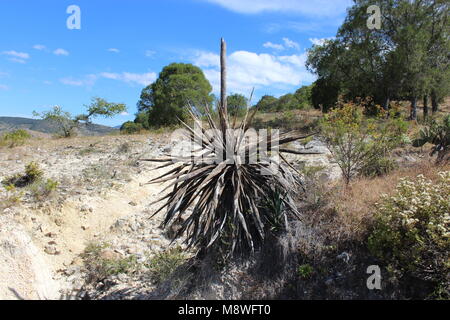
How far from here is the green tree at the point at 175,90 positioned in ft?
74.1

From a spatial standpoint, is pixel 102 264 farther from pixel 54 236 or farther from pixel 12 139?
pixel 12 139

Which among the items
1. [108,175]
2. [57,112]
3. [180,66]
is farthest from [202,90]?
[108,175]

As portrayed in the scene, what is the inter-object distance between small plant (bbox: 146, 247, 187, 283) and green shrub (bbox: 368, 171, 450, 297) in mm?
3519

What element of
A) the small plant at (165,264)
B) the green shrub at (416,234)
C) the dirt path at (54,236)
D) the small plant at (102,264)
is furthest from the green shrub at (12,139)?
the green shrub at (416,234)

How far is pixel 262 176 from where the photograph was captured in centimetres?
544

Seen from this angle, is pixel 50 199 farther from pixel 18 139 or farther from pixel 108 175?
pixel 18 139

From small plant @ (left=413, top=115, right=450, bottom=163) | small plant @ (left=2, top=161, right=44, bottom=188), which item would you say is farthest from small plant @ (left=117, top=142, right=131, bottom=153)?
small plant @ (left=413, top=115, right=450, bottom=163)

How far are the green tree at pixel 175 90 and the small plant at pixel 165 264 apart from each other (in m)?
14.8

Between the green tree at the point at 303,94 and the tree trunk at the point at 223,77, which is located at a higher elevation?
the green tree at the point at 303,94

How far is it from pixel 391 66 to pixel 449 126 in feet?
30.7

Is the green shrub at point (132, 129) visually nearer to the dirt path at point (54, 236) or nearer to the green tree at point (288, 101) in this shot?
the dirt path at point (54, 236)

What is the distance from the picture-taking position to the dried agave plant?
505 cm
